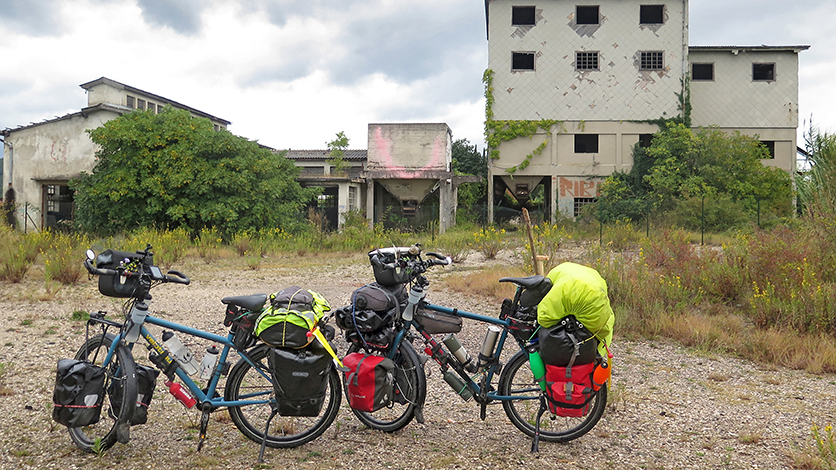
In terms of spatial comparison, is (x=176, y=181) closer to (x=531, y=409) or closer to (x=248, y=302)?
(x=248, y=302)

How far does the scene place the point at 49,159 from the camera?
25.4m

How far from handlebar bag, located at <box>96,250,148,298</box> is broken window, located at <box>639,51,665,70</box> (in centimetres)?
2655

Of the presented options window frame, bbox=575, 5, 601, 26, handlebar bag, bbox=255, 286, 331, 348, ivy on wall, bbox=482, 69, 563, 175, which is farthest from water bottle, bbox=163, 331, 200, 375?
window frame, bbox=575, 5, 601, 26

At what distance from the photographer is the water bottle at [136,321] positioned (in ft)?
10.7

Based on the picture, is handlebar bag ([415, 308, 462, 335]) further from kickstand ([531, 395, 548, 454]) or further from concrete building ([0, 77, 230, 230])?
concrete building ([0, 77, 230, 230])

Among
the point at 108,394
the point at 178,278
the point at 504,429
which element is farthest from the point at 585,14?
the point at 108,394

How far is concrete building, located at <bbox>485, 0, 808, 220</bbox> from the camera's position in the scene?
1008 inches

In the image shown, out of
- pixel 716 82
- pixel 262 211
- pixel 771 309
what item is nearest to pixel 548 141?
pixel 716 82

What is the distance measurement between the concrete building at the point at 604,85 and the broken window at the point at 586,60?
5cm

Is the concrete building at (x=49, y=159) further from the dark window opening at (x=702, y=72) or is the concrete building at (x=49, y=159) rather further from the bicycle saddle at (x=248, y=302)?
the dark window opening at (x=702, y=72)

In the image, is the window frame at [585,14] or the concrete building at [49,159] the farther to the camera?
the window frame at [585,14]

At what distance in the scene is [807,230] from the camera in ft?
26.5

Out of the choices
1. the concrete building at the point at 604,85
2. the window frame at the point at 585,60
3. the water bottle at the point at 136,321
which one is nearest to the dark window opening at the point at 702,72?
the concrete building at the point at 604,85

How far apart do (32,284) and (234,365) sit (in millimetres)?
8094
